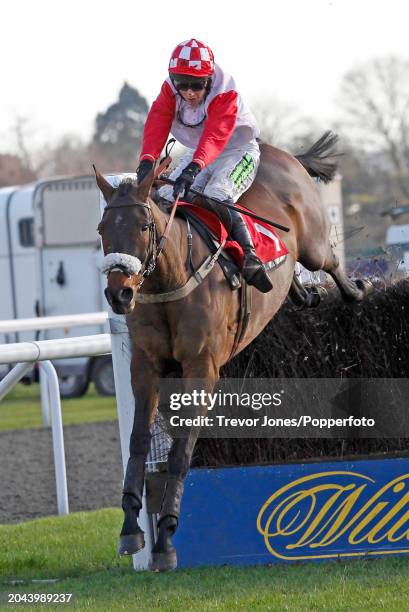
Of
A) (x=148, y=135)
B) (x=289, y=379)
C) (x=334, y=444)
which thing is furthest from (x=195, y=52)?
(x=334, y=444)

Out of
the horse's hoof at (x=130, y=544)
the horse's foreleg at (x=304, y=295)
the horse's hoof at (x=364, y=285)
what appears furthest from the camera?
the horse's hoof at (x=364, y=285)

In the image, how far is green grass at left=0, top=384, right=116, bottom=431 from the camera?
1405 cm

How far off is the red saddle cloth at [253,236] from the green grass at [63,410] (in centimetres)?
751

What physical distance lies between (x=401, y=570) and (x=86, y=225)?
36.9 ft

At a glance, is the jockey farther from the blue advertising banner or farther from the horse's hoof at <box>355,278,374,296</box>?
the blue advertising banner

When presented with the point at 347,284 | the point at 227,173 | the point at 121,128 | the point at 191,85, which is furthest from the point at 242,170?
the point at 121,128

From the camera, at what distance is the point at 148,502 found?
607 centimetres

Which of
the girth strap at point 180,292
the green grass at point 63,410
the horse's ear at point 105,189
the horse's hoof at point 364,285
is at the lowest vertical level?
the green grass at point 63,410

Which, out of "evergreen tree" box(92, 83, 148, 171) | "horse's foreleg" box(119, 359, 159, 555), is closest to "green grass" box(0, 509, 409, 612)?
"horse's foreleg" box(119, 359, 159, 555)

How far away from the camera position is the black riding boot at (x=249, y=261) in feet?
18.4

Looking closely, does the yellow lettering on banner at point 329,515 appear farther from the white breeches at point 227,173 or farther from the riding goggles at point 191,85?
the riding goggles at point 191,85

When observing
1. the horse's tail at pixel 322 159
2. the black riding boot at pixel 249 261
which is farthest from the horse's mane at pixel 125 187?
the horse's tail at pixel 322 159

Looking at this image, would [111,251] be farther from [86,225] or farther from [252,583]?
[86,225]

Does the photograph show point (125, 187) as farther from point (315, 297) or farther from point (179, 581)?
point (179, 581)
